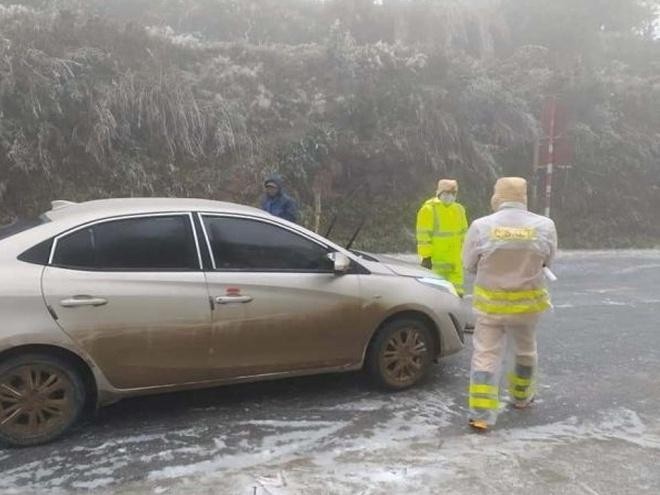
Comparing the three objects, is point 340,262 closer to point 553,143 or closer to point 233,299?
point 233,299

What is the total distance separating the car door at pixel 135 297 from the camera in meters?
3.85

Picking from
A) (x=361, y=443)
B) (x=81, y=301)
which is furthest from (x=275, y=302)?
(x=81, y=301)

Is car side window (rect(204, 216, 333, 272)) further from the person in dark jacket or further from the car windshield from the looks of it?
the person in dark jacket

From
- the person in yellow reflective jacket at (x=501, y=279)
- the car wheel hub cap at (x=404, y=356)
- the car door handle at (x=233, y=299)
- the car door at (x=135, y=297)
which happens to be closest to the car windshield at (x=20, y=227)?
the car door at (x=135, y=297)

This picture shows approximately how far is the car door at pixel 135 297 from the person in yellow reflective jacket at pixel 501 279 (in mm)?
1787

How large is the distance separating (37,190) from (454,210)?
757 cm

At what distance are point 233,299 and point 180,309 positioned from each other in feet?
1.14

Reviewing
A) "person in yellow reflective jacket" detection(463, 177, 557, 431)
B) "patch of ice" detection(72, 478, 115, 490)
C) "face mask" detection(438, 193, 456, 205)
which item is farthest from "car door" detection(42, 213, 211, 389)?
"face mask" detection(438, 193, 456, 205)

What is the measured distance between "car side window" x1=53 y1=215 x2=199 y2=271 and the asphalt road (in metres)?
1.06

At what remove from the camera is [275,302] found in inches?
171

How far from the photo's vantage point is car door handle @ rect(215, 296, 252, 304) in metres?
4.17

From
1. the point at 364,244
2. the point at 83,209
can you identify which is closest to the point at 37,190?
the point at 364,244

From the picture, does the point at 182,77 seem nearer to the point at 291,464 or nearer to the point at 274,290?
the point at 274,290

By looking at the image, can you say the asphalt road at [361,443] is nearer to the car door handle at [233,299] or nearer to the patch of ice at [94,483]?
the patch of ice at [94,483]
